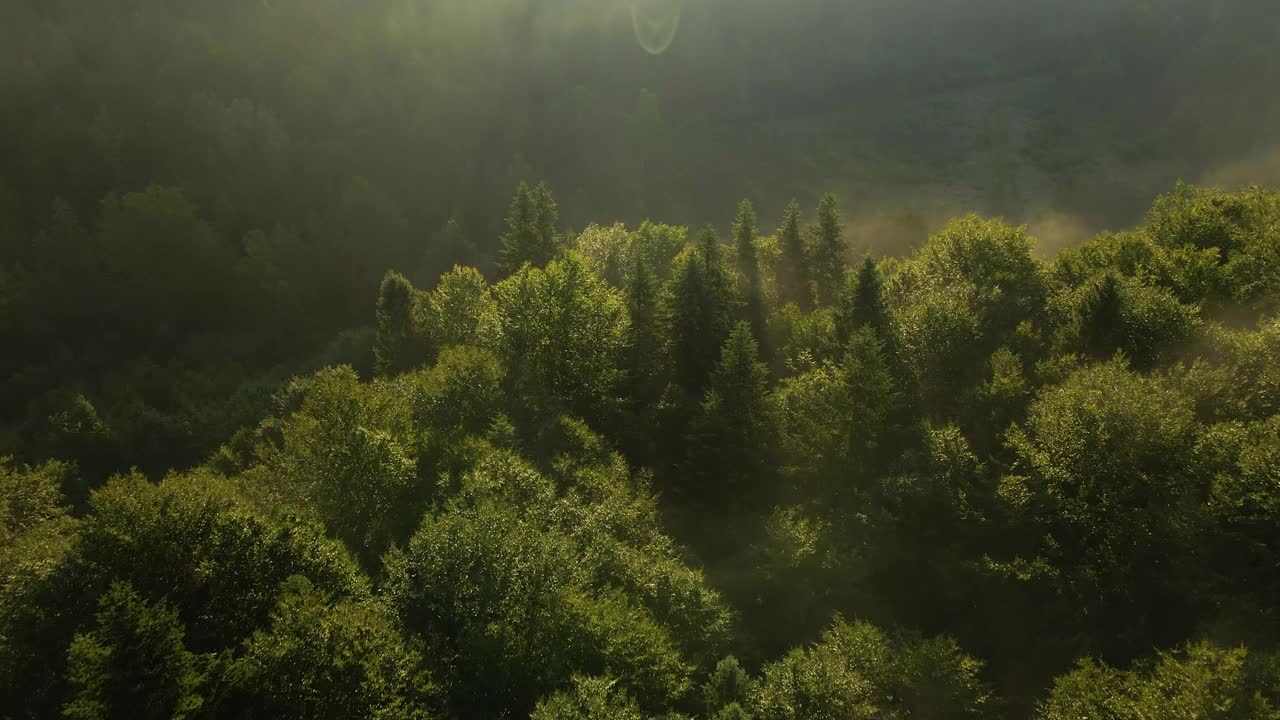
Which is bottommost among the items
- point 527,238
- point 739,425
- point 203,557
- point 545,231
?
point 203,557

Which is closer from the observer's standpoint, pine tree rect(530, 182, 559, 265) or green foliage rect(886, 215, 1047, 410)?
green foliage rect(886, 215, 1047, 410)

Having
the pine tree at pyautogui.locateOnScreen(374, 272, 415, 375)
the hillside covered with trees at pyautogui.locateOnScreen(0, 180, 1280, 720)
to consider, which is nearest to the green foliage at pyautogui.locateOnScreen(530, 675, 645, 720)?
the hillside covered with trees at pyautogui.locateOnScreen(0, 180, 1280, 720)

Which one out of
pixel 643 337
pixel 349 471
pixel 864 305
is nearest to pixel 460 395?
pixel 349 471

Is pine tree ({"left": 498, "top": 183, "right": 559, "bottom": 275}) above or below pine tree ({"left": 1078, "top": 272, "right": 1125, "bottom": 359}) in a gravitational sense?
above

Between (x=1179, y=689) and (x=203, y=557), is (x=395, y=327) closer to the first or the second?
(x=203, y=557)

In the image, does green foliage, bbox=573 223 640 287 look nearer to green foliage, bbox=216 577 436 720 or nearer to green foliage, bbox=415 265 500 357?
green foliage, bbox=415 265 500 357

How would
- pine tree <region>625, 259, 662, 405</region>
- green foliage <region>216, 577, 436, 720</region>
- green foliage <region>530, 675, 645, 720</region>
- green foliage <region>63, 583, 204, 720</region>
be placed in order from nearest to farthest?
green foliage <region>63, 583, 204, 720</region>
green foliage <region>530, 675, 645, 720</region>
green foliage <region>216, 577, 436, 720</region>
pine tree <region>625, 259, 662, 405</region>

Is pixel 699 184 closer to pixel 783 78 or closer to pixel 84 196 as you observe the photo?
pixel 783 78
